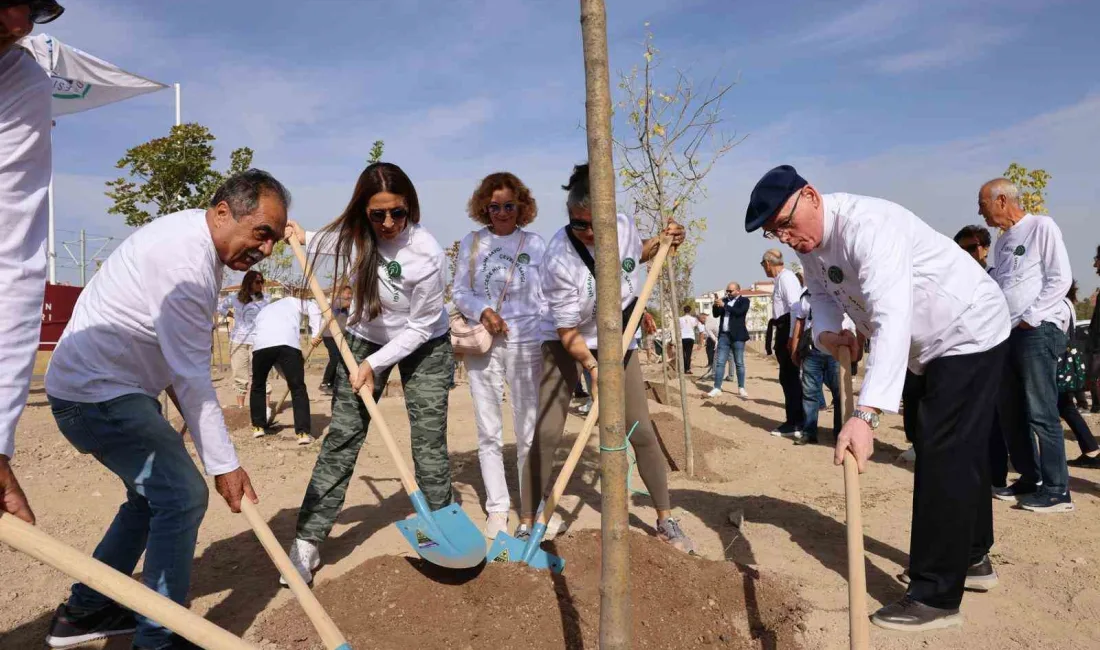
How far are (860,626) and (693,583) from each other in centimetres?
102

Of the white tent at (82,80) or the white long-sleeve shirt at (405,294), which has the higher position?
the white tent at (82,80)

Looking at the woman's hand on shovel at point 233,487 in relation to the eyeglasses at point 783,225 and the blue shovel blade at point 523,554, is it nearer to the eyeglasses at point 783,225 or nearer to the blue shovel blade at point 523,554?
the blue shovel blade at point 523,554

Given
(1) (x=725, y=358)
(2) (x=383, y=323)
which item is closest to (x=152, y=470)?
(2) (x=383, y=323)

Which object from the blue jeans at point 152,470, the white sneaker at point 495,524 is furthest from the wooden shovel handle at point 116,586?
the white sneaker at point 495,524

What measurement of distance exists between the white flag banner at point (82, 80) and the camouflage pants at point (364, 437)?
5130 millimetres

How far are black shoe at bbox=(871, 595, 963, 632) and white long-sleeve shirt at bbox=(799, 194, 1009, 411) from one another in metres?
0.99

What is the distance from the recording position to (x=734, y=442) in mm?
7141

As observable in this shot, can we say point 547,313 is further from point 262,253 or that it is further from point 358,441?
point 262,253

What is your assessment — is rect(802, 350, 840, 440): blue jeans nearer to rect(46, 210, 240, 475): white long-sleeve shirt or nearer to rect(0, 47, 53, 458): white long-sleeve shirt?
rect(46, 210, 240, 475): white long-sleeve shirt

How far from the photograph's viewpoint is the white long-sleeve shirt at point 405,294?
356 centimetres

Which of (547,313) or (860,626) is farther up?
(547,313)

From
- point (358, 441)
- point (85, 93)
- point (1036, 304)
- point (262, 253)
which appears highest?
point (85, 93)

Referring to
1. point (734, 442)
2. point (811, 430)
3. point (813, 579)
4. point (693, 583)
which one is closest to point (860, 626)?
point (693, 583)

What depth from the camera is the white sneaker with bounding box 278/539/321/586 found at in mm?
3521
